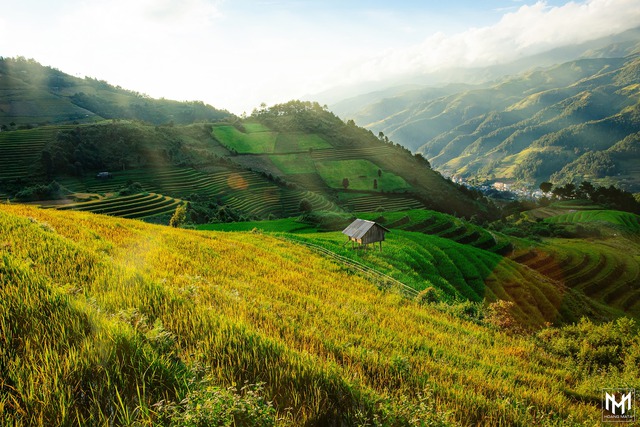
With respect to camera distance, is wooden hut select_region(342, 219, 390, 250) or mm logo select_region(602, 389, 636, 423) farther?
wooden hut select_region(342, 219, 390, 250)

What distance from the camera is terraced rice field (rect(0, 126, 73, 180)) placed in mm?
80125

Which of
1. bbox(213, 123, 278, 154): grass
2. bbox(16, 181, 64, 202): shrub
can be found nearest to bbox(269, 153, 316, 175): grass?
bbox(213, 123, 278, 154): grass

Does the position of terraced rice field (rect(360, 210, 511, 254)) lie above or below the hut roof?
below

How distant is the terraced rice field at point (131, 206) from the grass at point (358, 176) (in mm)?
71010

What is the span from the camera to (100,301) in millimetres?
4598

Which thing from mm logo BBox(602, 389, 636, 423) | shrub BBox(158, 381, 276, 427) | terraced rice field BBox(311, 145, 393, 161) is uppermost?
terraced rice field BBox(311, 145, 393, 161)

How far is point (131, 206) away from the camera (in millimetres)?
65750

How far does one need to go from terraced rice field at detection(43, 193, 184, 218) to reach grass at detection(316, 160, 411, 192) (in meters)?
71.0

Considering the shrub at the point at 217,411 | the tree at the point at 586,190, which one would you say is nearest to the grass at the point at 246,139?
the tree at the point at 586,190

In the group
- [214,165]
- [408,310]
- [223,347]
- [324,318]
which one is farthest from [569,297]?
[214,165]

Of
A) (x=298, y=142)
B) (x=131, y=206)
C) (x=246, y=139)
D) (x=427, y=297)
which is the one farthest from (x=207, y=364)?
(x=246, y=139)

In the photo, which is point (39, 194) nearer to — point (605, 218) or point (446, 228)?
point (446, 228)

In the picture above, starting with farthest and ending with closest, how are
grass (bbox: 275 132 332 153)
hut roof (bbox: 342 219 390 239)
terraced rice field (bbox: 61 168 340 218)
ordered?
1. grass (bbox: 275 132 332 153)
2. terraced rice field (bbox: 61 168 340 218)
3. hut roof (bbox: 342 219 390 239)

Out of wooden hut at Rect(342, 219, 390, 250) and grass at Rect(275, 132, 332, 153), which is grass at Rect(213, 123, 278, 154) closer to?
grass at Rect(275, 132, 332, 153)
